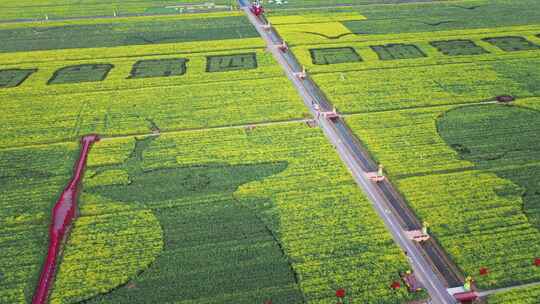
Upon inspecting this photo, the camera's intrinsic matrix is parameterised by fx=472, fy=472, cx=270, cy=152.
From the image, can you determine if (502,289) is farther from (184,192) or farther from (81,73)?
(81,73)

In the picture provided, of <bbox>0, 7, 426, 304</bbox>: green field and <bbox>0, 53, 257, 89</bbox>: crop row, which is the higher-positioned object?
<bbox>0, 53, 257, 89</bbox>: crop row

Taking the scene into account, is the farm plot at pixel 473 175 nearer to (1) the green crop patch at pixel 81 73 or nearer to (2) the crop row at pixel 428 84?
(2) the crop row at pixel 428 84

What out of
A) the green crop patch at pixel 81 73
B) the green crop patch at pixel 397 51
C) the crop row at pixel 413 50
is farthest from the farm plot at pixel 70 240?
the green crop patch at pixel 397 51

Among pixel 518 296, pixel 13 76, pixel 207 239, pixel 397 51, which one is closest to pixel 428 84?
pixel 397 51

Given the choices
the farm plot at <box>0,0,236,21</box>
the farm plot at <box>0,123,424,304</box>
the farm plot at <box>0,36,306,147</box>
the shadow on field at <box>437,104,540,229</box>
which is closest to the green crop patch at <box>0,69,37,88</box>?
the farm plot at <box>0,36,306,147</box>

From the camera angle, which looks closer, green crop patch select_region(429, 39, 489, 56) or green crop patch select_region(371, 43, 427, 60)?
green crop patch select_region(371, 43, 427, 60)

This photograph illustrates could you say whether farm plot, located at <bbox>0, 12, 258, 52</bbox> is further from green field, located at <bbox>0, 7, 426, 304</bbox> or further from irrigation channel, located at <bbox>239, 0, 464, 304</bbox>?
irrigation channel, located at <bbox>239, 0, 464, 304</bbox>

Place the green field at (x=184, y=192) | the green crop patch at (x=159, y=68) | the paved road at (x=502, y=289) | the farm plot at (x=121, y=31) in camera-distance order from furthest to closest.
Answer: the farm plot at (x=121, y=31) < the green crop patch at (x=159, y=68) < the green field at (x=184, y=192) < the paved road at (x=502, y=289)
